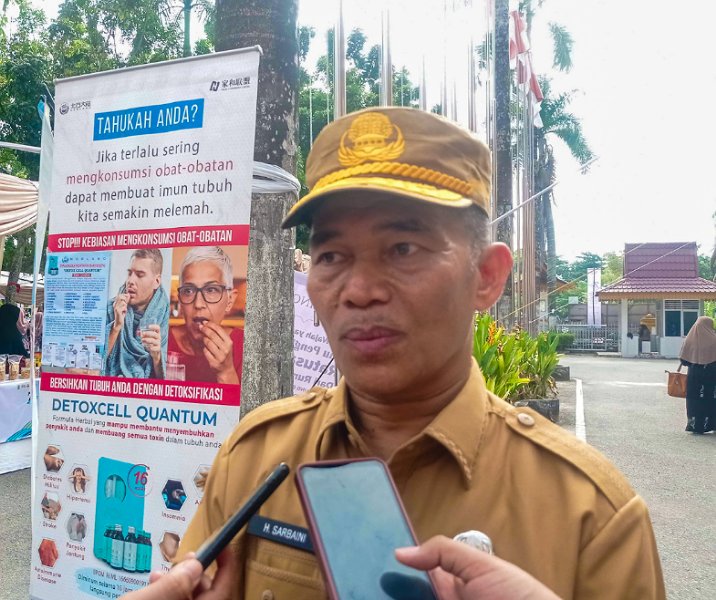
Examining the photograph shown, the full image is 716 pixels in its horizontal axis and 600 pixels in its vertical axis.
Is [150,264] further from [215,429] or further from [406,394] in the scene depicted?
[406,394]

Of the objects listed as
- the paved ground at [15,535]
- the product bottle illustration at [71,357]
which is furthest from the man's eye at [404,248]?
the paved ground at [15,535]

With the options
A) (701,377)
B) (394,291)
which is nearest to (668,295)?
(701,377)

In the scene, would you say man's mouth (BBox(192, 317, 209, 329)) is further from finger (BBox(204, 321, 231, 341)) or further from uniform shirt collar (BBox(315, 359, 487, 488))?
uniform shirt collar (BBox(315, 359, 487, 488))

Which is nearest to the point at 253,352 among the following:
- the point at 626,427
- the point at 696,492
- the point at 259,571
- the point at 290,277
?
the point at 290,277

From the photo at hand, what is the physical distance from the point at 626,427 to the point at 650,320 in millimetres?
24270

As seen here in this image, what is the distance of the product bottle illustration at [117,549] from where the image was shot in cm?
240

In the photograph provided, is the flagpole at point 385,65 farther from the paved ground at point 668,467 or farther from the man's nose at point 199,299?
the paved ground at point 668,467

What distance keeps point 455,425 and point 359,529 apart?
1.11 ft

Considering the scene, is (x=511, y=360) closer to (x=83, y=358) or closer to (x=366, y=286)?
(x=83, y=358)

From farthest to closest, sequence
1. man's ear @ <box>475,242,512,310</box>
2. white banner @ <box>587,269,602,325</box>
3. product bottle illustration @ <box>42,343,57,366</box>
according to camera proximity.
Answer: white banner @ <box>587,269,602,325</box> → product bottle illustration @ <box>42,343,57,366</box> → man's ear @ <box>475,242,512,310</box>

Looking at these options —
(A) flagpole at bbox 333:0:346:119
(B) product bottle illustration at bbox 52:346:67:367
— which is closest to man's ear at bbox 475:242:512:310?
(B) product bottle illustration at bbox 52:346:67:367

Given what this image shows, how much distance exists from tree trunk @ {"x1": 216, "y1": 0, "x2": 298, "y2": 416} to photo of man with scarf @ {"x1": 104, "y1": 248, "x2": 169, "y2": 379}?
0.62m

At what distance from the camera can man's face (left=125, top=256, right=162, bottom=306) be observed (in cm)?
242

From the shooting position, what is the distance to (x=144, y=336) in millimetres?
2428
